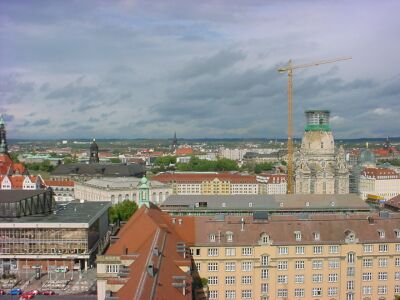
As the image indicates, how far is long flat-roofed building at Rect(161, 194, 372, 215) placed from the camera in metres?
108

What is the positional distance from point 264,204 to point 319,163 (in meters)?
75.1

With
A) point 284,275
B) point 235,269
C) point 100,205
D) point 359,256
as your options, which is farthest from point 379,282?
point 100,205

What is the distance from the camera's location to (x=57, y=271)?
9350 centimetres

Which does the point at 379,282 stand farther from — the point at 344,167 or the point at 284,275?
the point at 344,167

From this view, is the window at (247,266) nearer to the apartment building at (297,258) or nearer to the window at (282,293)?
the apartment building at (297,258)

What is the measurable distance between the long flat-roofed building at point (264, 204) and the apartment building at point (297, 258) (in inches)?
1348

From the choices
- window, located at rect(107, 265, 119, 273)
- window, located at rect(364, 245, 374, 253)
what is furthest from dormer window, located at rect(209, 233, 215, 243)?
window, located at rect(364, 245, 374, 253)

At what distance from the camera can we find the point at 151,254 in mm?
47594

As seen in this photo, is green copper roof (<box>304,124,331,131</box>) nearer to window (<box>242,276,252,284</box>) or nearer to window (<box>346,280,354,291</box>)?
window (<box>346,280,354,291</box>)

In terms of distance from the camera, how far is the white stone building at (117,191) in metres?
172

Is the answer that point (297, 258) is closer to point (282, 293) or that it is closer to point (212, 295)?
point (282, 293)

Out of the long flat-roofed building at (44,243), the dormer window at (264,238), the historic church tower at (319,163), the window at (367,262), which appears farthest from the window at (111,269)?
the historic church tower at (319,163)

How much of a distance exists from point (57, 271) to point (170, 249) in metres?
43.2

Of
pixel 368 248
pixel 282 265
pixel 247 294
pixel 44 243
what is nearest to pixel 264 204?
pixel 368 248
